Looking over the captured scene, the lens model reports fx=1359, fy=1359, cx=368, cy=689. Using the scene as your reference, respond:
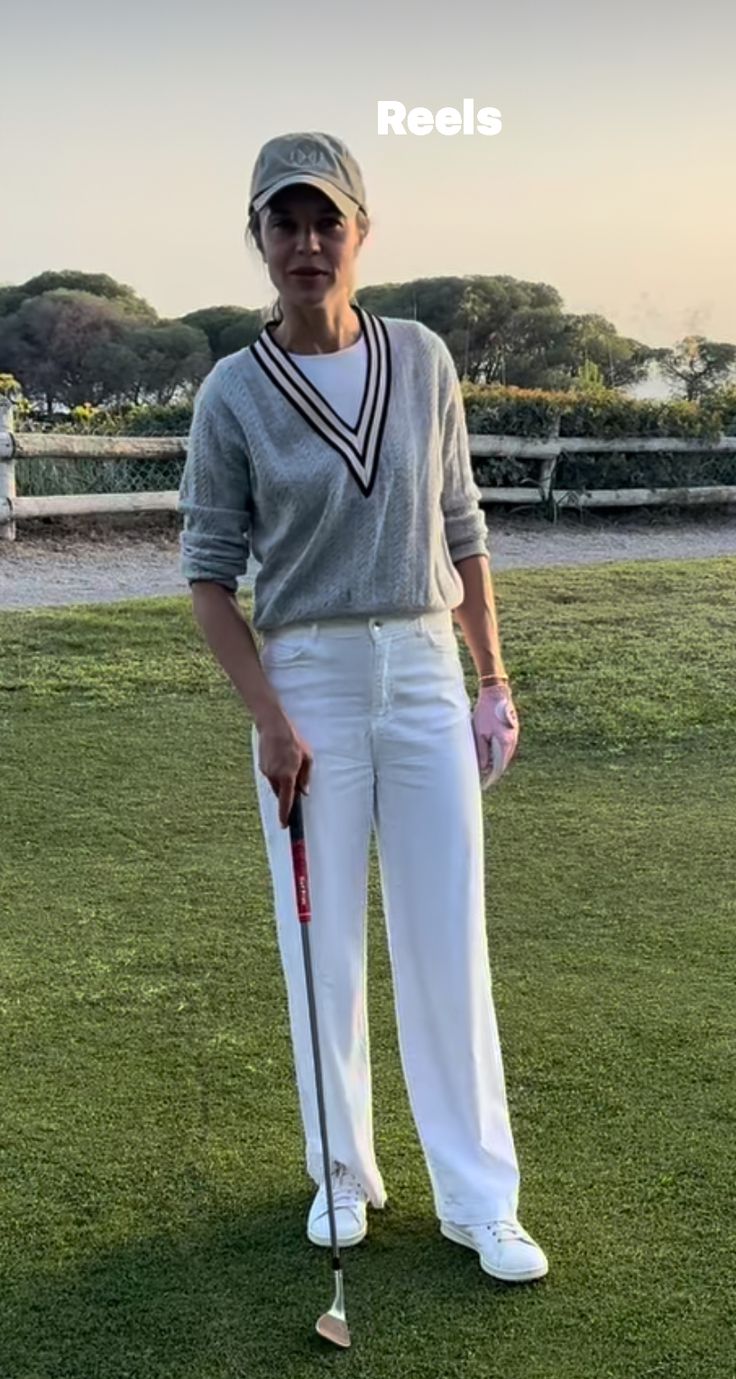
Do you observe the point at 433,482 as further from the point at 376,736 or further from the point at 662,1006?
the point at 662,1006

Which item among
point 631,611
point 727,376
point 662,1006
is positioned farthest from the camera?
point 727,376

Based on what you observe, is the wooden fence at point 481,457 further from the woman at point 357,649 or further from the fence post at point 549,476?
the woman at point 357,649

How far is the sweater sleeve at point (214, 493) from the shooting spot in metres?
2.26

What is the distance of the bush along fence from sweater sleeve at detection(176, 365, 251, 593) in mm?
8604

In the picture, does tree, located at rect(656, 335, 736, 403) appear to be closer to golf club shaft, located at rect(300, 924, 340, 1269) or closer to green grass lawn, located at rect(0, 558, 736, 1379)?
green grass lawn, located at rect(0, 558, 736, 1379)

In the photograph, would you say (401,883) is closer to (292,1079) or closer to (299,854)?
(299,854)

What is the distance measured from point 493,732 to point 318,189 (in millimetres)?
983

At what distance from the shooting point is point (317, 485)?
7.27 feet

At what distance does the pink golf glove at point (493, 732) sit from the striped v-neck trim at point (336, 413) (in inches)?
19.6

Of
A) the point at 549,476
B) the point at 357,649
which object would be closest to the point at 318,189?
the point at 357,649

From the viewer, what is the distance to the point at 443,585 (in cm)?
238

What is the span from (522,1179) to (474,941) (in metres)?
0.64

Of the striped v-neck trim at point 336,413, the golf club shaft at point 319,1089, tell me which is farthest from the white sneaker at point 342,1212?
the striped v-neck trim at point 336,413

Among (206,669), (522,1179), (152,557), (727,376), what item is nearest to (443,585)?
(522,1179)
